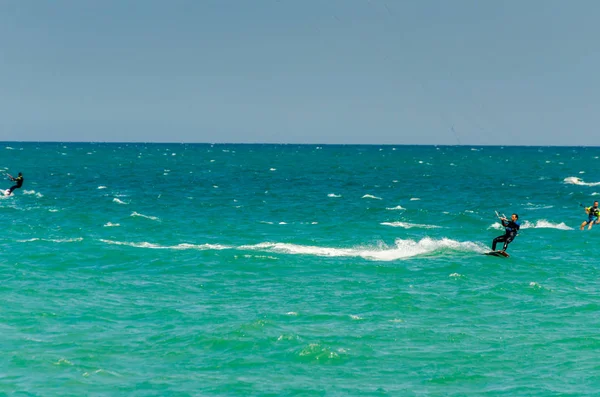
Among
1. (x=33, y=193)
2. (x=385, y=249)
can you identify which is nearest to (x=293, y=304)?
(x=385, y=249)

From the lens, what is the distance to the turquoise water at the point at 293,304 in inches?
846

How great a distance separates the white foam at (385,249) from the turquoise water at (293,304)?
5.7 inches

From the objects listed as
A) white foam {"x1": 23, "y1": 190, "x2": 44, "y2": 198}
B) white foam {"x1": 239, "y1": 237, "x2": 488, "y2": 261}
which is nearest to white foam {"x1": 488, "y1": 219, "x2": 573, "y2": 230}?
white foam {"x1": 239, "y1": 237, "x2": 488, "y2": 261}

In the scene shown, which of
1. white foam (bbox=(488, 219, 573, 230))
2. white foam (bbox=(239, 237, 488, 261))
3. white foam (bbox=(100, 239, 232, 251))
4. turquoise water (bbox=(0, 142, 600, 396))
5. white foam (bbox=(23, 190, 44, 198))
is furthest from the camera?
white foam (bbox=(23, 190, 44, 198))

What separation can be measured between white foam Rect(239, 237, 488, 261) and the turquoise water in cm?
14

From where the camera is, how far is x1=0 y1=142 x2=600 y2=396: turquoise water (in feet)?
70.5

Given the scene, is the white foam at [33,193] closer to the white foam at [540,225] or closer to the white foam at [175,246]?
the white foam at [175,246]

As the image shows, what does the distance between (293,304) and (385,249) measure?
15.2 metres

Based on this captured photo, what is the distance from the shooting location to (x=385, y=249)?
43.8m

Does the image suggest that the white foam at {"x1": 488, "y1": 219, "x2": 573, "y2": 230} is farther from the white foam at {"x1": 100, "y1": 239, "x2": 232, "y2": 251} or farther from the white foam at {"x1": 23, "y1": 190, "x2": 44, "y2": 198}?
the white foam at {"x1": 23, "y1": 190, "x2": 44, "y2": 198}

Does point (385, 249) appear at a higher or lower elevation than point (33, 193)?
lower

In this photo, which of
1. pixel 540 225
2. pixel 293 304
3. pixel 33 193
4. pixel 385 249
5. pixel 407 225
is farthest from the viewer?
pixel 33 193

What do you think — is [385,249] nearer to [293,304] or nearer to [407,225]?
[407,225]

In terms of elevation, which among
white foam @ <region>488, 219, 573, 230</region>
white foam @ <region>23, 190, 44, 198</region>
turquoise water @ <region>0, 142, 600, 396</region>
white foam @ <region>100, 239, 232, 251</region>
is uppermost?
white foam @ <region>23, 190, 44, 198</region>
